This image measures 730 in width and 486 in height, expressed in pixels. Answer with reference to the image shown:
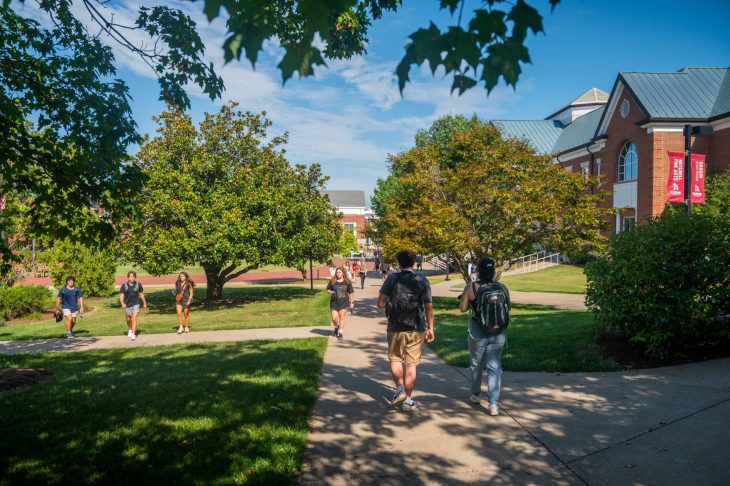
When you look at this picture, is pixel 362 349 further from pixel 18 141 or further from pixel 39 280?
pixel 39 280

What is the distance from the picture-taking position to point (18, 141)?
6.69 meters

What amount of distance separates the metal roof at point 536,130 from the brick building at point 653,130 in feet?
27.3

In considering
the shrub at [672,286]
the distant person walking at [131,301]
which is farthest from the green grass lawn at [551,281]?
the distant person walking at [131,301]

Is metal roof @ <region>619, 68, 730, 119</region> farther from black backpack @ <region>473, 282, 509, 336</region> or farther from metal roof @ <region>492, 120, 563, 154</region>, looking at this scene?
black backpack @ <region>473, 282, 509, 336</region>

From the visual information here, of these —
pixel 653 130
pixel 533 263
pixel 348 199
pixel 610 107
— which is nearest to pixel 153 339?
pixel 653 130

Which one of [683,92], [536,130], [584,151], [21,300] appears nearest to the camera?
[21,300]

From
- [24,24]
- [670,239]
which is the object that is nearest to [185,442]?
[24,24]

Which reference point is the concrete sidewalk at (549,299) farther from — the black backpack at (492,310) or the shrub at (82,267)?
the shrub at (82,267)

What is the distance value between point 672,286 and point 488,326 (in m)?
3.66

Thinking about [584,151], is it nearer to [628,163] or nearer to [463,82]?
[628,163]

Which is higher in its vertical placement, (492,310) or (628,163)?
(628,163)

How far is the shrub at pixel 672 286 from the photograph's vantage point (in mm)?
7234

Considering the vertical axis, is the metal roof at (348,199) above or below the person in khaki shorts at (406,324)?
above

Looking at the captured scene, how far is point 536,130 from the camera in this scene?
148 feet
